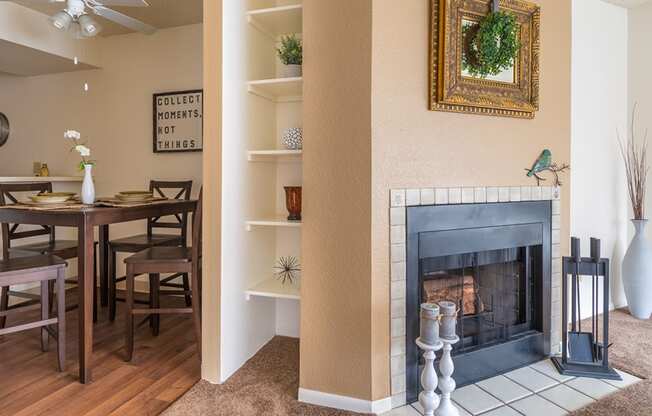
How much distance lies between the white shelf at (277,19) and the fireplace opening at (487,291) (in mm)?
1536

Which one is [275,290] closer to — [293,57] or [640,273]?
[293,57]

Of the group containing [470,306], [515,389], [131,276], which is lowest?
[515,389]

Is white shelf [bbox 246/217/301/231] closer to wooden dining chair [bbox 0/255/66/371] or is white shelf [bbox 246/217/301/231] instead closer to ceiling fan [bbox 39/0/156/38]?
wooden dining chair [bbox 0/255/66/371]

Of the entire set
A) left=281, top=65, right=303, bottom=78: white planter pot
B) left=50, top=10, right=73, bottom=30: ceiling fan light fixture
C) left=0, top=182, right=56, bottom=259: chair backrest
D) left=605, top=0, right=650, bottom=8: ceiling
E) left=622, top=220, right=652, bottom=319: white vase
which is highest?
left=605, top=0, right=650, bottom=8: ceiling

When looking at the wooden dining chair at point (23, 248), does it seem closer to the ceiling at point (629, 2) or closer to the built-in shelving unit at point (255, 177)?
the built-in shelving unit at point (255, 177)

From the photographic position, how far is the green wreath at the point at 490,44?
1.92 m

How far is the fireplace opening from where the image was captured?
2035mm

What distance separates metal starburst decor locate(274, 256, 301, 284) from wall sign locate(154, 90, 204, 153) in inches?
58.7

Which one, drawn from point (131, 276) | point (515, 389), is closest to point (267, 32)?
point (131, 276)

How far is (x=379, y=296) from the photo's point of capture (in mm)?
1778

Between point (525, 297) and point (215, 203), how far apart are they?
185cm

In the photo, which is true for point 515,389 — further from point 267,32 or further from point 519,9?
point 267,32

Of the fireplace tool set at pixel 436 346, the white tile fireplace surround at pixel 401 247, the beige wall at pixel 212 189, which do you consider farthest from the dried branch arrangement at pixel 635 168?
the beige wall at pixel 212 189

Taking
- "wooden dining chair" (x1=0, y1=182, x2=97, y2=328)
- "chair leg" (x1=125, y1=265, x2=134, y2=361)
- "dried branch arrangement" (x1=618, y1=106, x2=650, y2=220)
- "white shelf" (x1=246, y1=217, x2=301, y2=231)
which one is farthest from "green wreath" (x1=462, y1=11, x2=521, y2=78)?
"wooden dining chair" (x1=0, y1=182, x2=97, y2=328)
